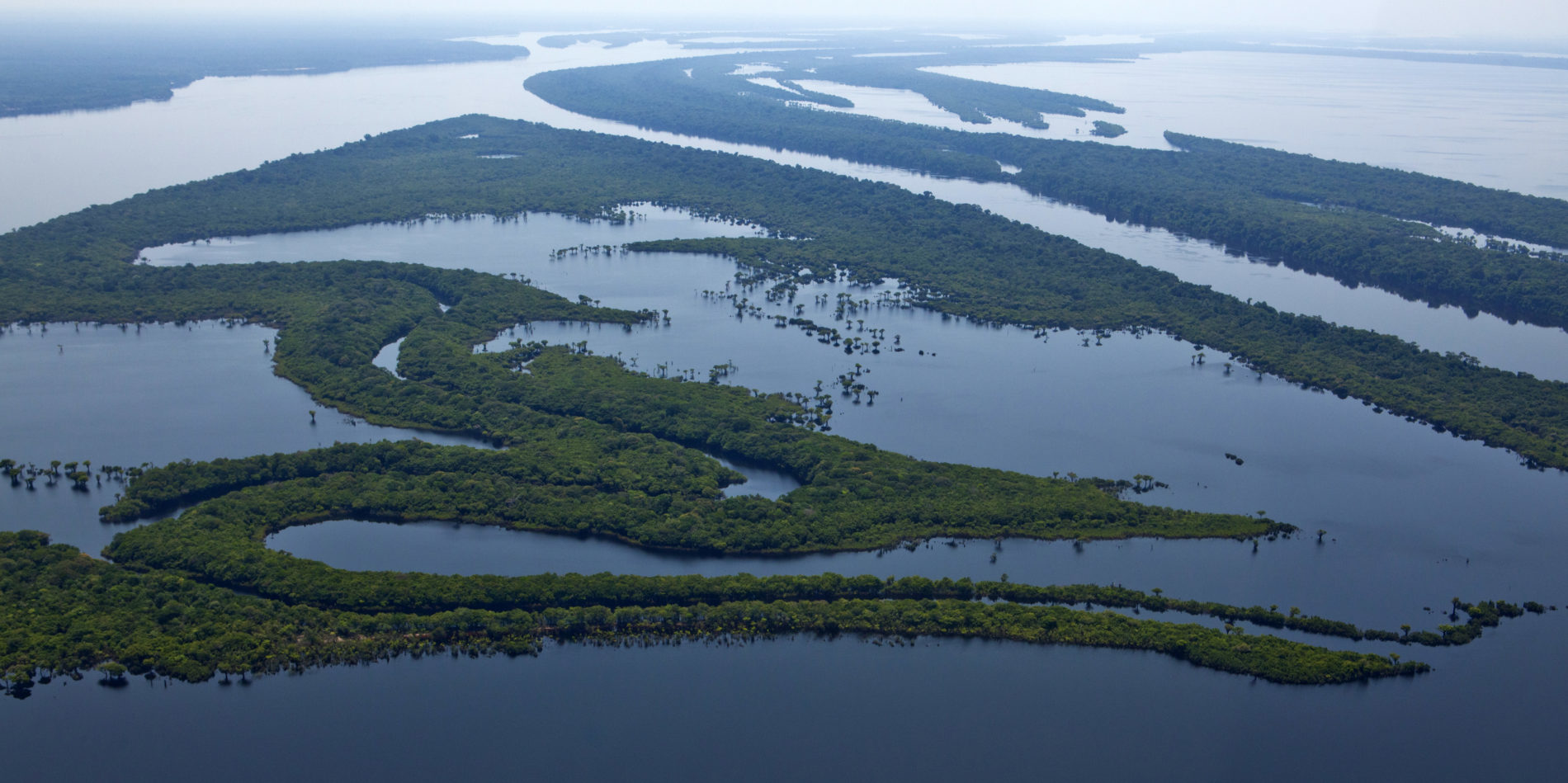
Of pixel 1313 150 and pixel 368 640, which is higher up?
pixel 1313 150

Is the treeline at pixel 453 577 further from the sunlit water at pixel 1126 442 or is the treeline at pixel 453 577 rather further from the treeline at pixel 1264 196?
the treeline at pixel 1264 196

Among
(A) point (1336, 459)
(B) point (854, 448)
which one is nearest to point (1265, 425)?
(A) point (1336, 459)

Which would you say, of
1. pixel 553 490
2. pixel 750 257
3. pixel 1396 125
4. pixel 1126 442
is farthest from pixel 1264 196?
pixel 553 490

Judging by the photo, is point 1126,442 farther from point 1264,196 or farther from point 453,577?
point 1264,196

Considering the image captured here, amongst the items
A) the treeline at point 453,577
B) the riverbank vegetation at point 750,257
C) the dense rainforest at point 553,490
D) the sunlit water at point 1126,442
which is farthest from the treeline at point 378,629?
the riverbank vegetation at point 750,257

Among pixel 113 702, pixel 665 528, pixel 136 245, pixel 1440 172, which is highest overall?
pixel 1440 172

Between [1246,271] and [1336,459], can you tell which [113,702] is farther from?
[1246,271]

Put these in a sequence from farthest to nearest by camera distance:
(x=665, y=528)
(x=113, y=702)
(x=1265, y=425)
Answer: (x=1265, y=425) < (x=665, y=528) < (x=113, y=702)
